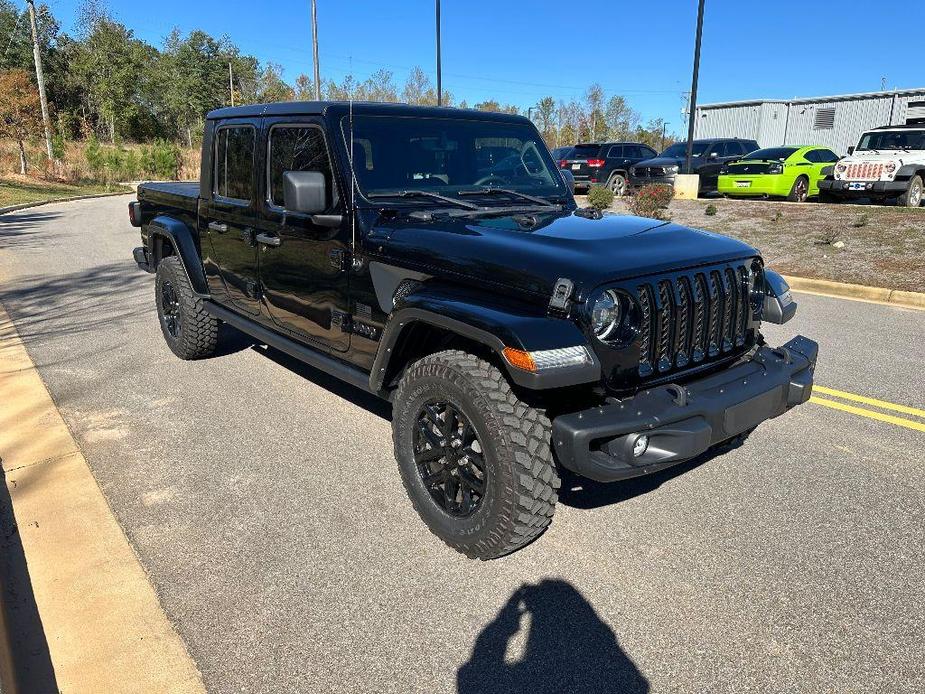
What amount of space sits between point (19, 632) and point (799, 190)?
719 inches

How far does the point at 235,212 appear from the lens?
4762 millimetres

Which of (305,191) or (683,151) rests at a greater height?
(683,151)

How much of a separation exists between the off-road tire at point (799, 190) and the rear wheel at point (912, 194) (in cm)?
291

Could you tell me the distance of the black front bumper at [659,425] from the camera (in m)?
2.70

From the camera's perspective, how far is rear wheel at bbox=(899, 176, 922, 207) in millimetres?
14088

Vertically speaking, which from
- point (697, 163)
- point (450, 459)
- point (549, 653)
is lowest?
point (549, 653)

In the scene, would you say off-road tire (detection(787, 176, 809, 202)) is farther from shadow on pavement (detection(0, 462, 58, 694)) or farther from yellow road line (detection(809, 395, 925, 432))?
shadow on pavement (detection(0, 462, 58, 694))

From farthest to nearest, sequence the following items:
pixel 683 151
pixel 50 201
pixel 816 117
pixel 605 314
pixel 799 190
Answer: pixel 816 117, pixel 50 201, pixel 683 151, pixel 799 190, pixel 605 314

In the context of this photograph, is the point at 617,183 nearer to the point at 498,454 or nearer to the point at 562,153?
the point at 562,153

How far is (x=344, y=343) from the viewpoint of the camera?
A: 391 cm

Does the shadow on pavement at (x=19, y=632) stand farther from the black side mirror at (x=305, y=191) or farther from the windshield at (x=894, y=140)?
the windshield at (x=894, y=140)

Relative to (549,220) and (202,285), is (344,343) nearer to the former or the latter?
(549,220)

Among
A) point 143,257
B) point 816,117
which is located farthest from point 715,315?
point 816,117

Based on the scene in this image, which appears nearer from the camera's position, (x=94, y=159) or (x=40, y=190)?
(x=40, y=190)
